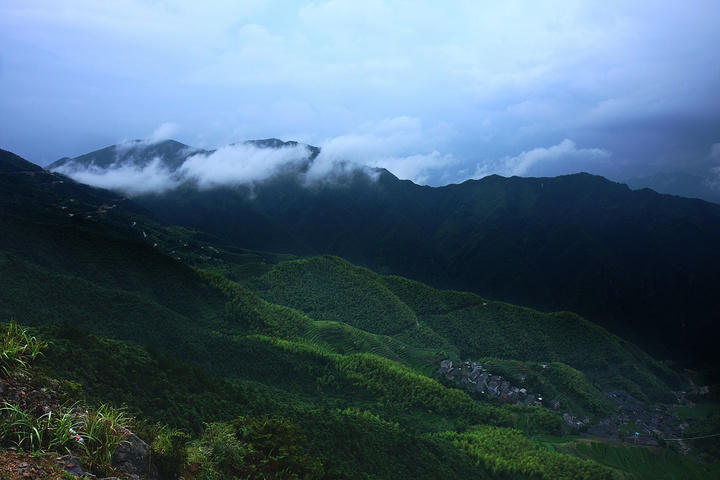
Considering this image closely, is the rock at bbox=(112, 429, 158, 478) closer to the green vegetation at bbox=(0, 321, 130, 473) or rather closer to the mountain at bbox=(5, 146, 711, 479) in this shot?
the green vegetation at bbox=(0, 321, 130, 473)

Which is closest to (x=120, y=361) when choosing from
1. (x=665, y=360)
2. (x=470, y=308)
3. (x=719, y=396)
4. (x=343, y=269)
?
(x=343, y=269)

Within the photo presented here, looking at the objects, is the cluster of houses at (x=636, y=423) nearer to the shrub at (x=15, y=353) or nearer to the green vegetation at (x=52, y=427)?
the green vegetation at (x=52, y=427)

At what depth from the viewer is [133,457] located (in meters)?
11.9

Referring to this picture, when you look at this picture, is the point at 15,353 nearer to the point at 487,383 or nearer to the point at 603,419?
the point at 487,383

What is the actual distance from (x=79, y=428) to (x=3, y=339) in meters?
4.83

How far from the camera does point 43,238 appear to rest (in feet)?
222

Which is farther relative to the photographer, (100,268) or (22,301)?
(100,268)

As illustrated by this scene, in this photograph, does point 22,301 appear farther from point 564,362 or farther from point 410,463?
point 564,362

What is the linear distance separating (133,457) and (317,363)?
2017 inches

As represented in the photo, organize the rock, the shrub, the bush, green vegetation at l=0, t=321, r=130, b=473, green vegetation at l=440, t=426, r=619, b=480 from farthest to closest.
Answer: green vegetation at l=440, t=426, r=619, b=480 < the bush < the shrub < the rock < green vegetation at l=0, t=321, r=130, b=473

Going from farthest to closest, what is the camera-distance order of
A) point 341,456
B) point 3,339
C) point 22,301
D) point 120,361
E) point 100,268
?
1. point 100,268
2. point 22,301
3. point 341,456
4. point 120,361
5. point 3,339

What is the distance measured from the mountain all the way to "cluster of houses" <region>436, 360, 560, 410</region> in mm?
380

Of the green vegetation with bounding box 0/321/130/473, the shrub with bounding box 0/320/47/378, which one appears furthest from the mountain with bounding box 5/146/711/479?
the green vegetation with bounding box 0/321/130/473

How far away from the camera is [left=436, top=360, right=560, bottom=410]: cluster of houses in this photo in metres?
73.9
